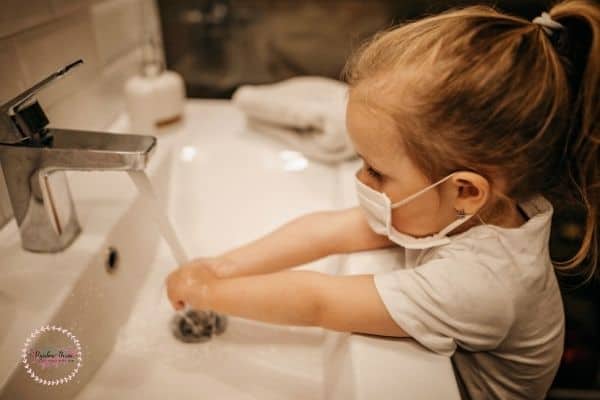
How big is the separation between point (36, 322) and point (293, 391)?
30 centimetres

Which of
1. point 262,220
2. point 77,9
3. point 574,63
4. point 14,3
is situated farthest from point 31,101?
point 574,63

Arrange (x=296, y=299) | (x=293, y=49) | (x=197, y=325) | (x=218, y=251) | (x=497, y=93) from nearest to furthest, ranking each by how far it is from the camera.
A: (x=497, y=93)
(x=296, y=299)
(x=197, y=325)
(x=218, y=251)
(x=293, y=49)

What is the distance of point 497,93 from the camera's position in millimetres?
451

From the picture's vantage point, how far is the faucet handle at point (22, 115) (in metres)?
0.49

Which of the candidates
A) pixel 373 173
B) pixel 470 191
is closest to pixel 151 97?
pixel 373 173

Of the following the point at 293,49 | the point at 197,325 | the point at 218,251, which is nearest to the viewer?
the point at 197,325

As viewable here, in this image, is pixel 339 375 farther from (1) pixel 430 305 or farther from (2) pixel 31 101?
(2) pixel 31 101

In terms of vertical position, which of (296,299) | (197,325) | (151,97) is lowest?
(197,325)

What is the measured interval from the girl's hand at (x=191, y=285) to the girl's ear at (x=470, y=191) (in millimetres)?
331

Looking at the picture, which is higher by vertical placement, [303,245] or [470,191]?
[470,191]

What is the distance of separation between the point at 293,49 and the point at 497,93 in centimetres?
71

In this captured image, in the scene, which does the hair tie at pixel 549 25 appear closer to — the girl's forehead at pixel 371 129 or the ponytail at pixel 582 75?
the ponytail at pixel 582 75

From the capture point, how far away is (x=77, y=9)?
75 cm

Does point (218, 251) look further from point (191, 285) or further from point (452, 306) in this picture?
point (452, 306)
